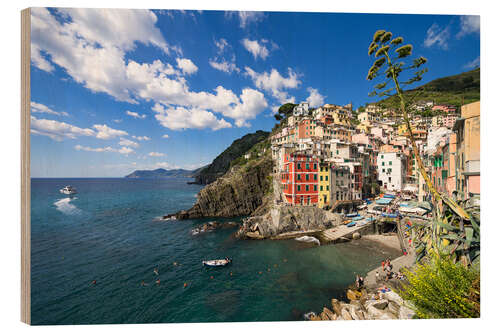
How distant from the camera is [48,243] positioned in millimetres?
14672

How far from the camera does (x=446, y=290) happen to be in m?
3.60

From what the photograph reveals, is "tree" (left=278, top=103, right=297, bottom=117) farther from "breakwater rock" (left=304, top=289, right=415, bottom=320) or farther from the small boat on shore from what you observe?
"breakwater rock" (left=304, top=289, right=415, bottom=320)

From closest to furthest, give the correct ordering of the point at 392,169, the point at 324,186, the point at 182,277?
the point at 182,277 < the point at 324,186 < the point at 392,169

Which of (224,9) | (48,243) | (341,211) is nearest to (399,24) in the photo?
(224,9)

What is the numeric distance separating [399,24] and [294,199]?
13.4 metres

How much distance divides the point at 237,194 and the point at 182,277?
15.4 metres

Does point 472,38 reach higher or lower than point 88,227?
higher

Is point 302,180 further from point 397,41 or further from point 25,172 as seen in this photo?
point 25,172

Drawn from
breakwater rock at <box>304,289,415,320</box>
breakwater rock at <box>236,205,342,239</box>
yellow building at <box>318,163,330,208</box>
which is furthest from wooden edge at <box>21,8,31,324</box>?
yellow building at <box>318,163,330,208</box>

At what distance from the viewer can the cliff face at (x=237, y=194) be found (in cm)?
2439

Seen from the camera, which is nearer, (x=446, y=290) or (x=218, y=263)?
(x=446, y=290)

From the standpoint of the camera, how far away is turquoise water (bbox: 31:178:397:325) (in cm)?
741

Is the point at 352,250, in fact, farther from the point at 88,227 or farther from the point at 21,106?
the point at 88,227

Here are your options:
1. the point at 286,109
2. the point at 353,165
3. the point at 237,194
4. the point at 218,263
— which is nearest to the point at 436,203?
the point at 218,263
